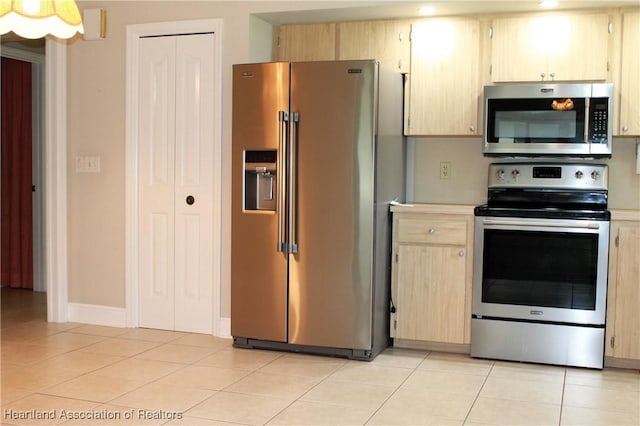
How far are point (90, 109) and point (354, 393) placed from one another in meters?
2.83

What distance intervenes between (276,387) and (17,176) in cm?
404

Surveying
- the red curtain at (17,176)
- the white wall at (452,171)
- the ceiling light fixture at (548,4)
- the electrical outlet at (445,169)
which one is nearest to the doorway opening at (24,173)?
the red curtain at (17,176)

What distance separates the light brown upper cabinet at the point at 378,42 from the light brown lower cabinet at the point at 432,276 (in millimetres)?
992

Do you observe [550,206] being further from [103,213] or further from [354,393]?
[103,213]

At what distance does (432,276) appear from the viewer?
4.26 m

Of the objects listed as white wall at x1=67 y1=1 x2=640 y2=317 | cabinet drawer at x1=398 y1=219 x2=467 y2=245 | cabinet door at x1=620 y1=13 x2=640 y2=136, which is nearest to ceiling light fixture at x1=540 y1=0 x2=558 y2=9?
cabinet door at x1=620 y1=13 x2=640 y2=136

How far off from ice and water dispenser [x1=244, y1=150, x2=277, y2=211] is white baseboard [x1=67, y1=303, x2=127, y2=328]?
4.47 ft

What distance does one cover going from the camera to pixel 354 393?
3482mm

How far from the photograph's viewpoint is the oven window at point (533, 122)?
13.4ft

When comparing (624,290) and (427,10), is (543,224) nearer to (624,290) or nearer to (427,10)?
(624,290)

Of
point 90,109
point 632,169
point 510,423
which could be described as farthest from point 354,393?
point 90,109

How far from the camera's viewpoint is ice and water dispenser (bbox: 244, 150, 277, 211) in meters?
4.24

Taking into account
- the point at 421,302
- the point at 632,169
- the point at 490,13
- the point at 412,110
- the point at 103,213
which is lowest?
the point at 421,302

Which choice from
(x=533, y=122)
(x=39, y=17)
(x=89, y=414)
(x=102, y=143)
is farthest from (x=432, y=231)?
(x=39, y=17)
